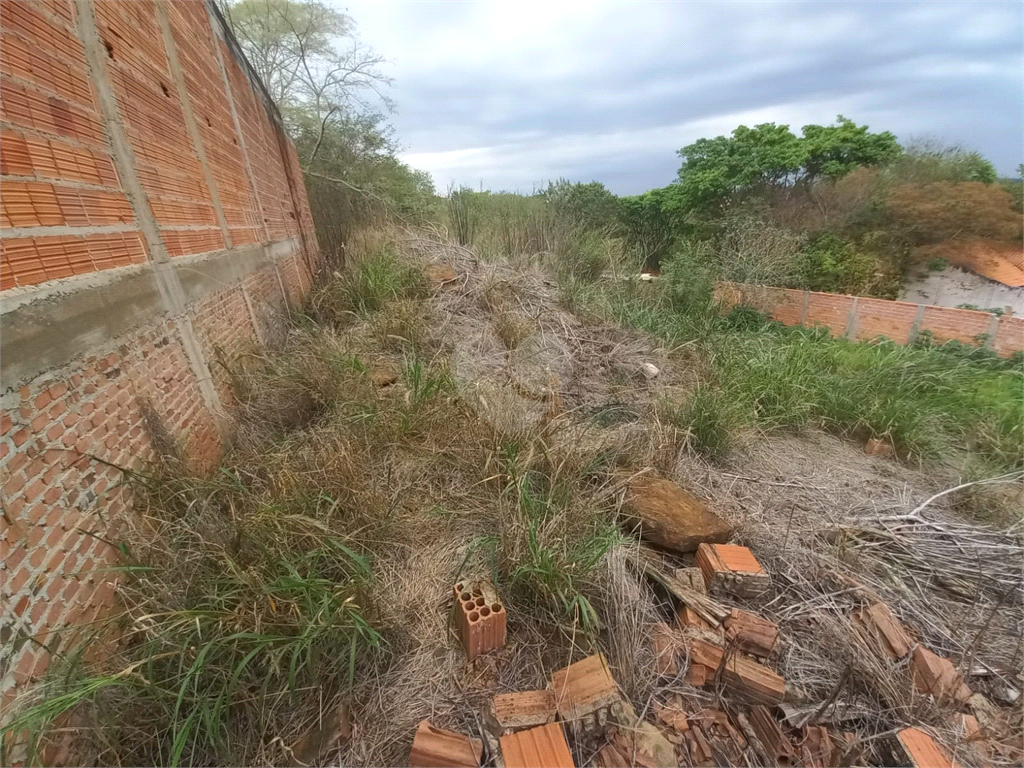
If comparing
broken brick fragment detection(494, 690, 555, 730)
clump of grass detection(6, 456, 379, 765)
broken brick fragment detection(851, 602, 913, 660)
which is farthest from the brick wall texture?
broken brick fragment detection(851, 602, 913, 660)

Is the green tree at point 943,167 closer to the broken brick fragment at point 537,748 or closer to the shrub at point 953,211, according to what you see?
the shrub at point 953,211

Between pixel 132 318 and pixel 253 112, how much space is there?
14.7 ft

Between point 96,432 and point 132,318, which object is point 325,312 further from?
point 96,432

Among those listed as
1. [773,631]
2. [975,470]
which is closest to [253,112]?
[773,631]

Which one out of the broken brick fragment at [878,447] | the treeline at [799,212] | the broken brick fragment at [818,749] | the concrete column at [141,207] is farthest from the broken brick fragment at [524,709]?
the treeline at [799,212]

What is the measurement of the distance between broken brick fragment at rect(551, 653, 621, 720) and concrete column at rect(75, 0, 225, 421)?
246 cm

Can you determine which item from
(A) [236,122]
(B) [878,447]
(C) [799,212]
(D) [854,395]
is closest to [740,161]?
(C) [799,212]

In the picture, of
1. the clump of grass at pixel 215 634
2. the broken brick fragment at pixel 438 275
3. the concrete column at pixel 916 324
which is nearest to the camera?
the clump of grass at pixel 215 634

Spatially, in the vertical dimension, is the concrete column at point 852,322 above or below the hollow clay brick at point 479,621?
below

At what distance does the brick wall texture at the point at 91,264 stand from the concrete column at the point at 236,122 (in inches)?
29.4

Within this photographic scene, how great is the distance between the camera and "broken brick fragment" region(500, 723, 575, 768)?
1266mm

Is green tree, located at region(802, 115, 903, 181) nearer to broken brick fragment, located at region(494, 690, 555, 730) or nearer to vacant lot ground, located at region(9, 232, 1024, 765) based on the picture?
vacant lot ground, located at region(9, 232, 1024, 765)

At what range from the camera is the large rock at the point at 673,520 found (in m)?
2.12

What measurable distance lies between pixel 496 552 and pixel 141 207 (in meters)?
2.50
